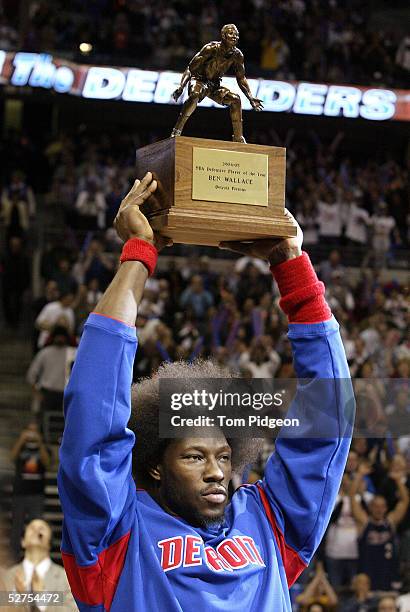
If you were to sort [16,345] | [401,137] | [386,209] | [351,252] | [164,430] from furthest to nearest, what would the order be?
[401,137] < [386,209] < [351,252] < [16,345] < [164,430]

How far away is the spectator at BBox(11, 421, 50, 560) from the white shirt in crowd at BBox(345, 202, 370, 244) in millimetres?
5417

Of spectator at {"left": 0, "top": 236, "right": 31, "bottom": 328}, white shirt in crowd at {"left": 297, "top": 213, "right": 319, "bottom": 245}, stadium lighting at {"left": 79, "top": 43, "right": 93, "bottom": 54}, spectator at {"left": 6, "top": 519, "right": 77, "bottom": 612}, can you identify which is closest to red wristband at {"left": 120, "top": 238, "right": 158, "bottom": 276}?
spectator at {"left": 6, "top": 519, "right": 77, "bottom": 612}

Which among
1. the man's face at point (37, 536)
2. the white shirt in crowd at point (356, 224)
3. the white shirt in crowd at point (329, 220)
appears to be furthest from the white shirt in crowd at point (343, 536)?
the white shirt in crowd at point (356, 224)

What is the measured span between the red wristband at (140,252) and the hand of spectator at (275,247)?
1.06ft

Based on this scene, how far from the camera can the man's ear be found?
2.00 metres

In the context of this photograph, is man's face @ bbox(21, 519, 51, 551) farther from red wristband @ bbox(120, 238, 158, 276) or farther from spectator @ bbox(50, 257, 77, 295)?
spectator @ bbox(50, 257, 77, 295)

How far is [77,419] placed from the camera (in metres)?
1.71

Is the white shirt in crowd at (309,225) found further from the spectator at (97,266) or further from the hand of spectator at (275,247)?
the hand of spectator at (275,247)

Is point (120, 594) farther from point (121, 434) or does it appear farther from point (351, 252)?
point (351, 252)

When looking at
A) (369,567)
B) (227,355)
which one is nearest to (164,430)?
(369,567)

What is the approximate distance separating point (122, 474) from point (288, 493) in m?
0.39

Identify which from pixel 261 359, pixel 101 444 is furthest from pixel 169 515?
pixel 261 359

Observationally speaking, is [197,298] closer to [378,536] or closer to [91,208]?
[91,208]

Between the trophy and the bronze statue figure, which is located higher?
the bronze statue figure
